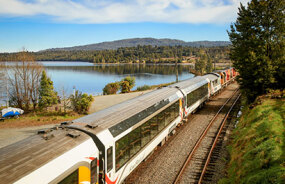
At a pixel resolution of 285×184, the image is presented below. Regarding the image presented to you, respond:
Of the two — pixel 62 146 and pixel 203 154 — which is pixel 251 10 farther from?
pixel 62 146

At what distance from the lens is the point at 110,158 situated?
25.3 feet

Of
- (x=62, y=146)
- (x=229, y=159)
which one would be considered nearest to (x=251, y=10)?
(x=229, y=159)

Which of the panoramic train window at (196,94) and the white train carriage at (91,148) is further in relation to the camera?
the panoramic train window at (196,94)

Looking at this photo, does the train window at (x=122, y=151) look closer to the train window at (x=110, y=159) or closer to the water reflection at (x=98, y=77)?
the train window at (x=110, y=159)

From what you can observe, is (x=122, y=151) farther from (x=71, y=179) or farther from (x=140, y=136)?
(x=71, y=179)

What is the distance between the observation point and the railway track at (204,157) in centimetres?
1027

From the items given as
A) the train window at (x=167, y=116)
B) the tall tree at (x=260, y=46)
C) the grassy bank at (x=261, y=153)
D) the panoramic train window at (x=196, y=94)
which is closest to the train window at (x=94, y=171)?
the grassy bank at (x=261, y=153)

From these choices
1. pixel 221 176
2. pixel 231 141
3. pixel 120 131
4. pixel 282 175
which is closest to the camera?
pixel 282 175

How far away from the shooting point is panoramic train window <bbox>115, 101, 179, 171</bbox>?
8.50 m

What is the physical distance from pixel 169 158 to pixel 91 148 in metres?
6.55

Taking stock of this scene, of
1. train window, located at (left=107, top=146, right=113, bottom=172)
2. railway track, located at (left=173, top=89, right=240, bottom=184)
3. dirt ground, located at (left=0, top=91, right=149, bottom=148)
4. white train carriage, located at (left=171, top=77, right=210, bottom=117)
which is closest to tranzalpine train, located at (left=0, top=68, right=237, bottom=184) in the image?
train window, located at (left=107, top=146, right=113, bottom=172)

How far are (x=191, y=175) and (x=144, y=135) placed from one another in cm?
Result: 302

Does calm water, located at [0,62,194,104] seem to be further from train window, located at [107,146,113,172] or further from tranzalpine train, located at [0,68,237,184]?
train window, located at [107,146,113,172]

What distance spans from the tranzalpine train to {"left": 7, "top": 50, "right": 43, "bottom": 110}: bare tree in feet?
70.7
